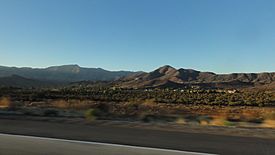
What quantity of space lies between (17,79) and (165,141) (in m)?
170

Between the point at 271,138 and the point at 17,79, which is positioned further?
the point at 17,79

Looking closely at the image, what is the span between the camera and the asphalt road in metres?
8.20

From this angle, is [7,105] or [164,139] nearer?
[164,139]

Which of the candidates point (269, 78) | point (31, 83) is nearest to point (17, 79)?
point (31, 83)

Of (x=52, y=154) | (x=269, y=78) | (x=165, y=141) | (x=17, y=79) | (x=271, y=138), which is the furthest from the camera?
(x=269, y=78)

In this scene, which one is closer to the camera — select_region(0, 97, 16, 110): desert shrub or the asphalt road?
the asphalt road

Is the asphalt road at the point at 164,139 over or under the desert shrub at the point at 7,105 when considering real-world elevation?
over

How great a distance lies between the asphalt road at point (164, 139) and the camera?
8.20m

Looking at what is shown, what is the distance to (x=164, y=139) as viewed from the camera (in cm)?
970

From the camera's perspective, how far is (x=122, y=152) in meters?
7.29

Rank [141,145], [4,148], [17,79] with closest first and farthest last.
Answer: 1. [4,148]
2. [141,145]
3. [17,79]

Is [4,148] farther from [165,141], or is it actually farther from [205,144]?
[205,144]

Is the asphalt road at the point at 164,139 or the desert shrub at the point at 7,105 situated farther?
the desert shrub at the point at 7,105

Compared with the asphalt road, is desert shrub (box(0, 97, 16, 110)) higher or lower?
lower
